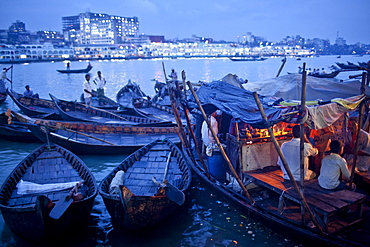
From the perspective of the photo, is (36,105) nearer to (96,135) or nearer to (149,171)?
(96,135)

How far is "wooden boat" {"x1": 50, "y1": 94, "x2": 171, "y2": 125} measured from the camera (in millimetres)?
13164

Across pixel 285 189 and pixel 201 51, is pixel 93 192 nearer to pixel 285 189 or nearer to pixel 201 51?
pixel 285 189

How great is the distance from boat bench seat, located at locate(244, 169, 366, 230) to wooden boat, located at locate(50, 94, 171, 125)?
7107 mm

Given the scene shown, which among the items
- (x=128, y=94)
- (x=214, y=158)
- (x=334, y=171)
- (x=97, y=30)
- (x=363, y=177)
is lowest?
(x=363, y=177)

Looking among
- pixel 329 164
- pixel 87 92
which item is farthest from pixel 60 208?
pixel 87 92

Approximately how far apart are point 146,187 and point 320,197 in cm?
378

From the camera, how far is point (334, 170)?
5305 millimetres

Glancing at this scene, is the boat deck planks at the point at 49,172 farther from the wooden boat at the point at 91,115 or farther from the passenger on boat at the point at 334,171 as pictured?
the passenger on boat at the point at 334,171

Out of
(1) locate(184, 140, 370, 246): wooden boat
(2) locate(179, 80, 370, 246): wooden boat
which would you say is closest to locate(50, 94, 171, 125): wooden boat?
(2) locate(179, 80, 370, 246): wooden boat

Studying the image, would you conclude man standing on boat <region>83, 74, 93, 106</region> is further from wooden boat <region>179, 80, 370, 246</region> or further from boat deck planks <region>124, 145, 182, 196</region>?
wooden boat <region>179, 80, 370, 246</region>

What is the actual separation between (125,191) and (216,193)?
2.96m

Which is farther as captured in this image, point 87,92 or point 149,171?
point 87,92

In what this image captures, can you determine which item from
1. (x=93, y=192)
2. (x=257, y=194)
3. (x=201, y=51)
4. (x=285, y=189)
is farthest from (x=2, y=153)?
(x=201, y=51)

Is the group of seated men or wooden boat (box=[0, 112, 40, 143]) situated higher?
the group of seated men
